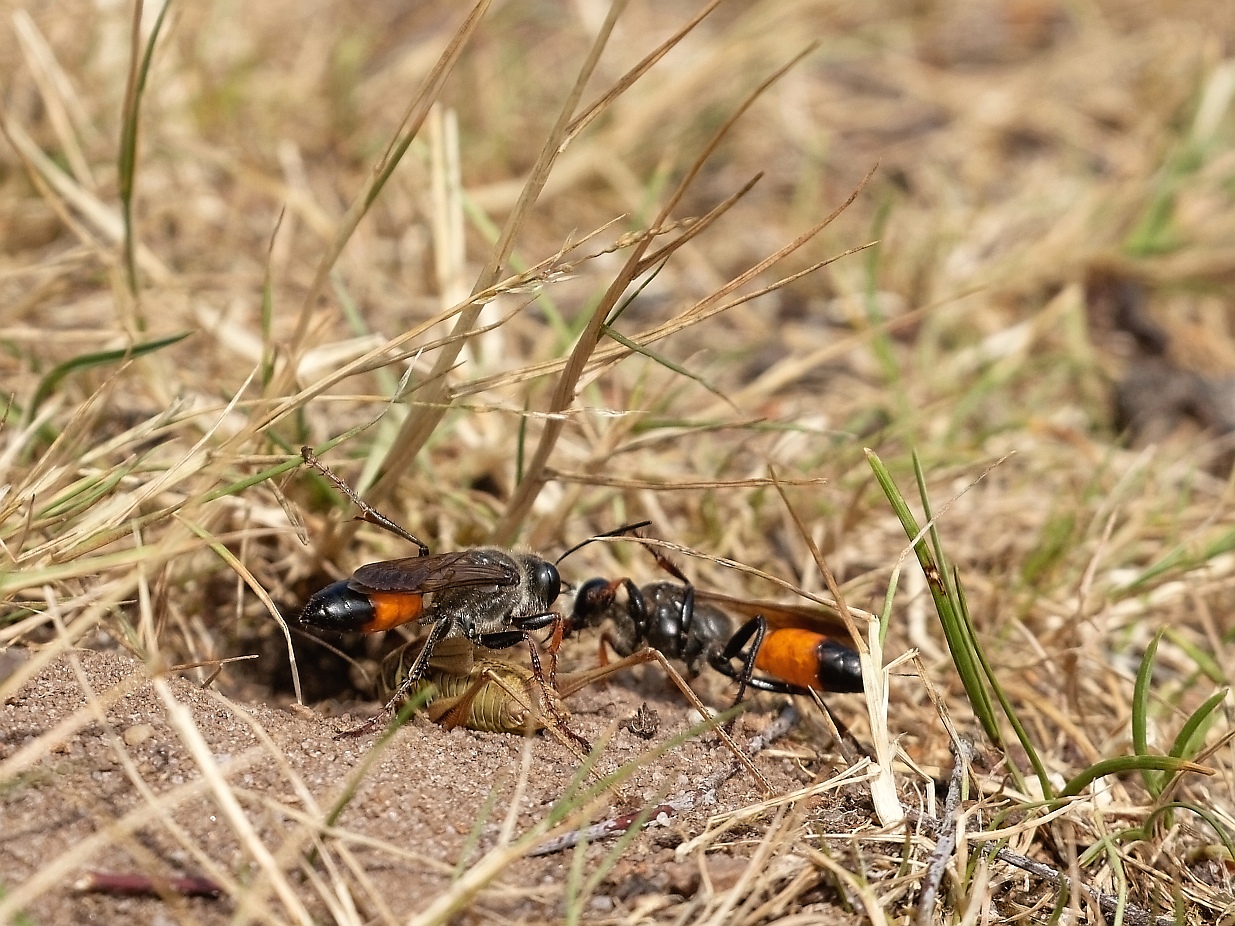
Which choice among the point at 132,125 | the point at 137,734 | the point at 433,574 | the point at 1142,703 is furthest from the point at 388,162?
the point at 1142,703

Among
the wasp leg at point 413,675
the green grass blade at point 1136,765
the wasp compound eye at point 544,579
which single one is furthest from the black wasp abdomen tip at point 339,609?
the green grass blade at point 1136,765

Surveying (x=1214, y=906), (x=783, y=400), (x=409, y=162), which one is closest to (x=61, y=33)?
(x=409, y=162)

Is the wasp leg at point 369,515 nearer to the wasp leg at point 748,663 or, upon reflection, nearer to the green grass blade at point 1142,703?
the wasp leg at point 748,663

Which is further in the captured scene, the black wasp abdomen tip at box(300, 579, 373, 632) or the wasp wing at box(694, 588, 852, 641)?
the wasp wing at box(694, 588, 852, 641)

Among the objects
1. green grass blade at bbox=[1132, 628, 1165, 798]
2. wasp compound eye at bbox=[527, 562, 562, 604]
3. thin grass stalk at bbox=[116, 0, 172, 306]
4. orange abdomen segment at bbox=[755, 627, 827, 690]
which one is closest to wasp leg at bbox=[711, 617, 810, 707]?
orange abdomen segment at bbox=[755, 627, 827, 690]

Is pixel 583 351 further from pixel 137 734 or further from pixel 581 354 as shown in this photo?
pixel 137 734

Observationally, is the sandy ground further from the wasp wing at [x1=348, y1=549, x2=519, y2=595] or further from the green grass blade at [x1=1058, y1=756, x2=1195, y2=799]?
the green grass blade at [x1=1058, y1=756, x2=1195, y2=799]
